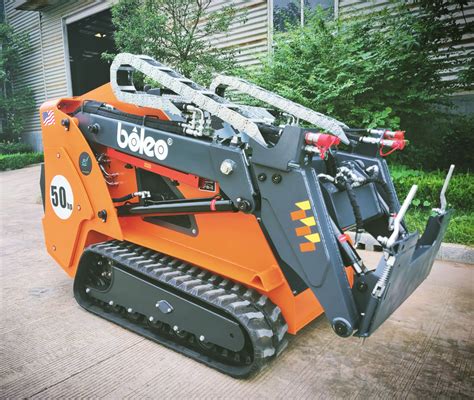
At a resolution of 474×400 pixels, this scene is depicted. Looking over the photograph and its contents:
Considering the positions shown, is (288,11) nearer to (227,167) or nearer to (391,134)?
Answer: (391,134)

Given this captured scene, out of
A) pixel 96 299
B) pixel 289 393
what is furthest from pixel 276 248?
pixel 96 299

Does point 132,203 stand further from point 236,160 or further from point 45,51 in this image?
point 45,51

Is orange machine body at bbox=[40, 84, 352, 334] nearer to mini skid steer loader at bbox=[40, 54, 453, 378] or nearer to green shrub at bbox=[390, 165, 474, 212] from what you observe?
mini skid steer loader at bbox=[40, 54, 453, 378]

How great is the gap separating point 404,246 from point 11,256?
4451 millimetres

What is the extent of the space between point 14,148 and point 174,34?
11.9 meters

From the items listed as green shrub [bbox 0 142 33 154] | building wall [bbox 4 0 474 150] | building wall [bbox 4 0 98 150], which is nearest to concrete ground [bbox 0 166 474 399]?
building wall [bbox 4 0 474 150]

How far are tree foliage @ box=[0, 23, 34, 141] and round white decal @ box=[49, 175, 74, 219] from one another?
1725 centimetres

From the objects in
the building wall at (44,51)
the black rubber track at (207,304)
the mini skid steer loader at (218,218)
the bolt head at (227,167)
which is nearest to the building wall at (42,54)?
the building wall at (44,51)

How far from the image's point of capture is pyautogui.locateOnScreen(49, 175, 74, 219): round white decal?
343cm

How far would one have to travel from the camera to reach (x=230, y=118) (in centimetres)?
244

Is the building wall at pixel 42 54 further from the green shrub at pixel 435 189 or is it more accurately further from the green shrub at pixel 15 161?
the green shrub at pixel 435 189

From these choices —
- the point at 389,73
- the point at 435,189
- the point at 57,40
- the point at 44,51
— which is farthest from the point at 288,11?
the point at 44,51

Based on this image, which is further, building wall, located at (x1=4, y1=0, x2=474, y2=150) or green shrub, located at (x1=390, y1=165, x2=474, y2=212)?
building wall, located at (x1=4, y1=0, x2=474, y2=150)

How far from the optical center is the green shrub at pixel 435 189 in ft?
17.2
